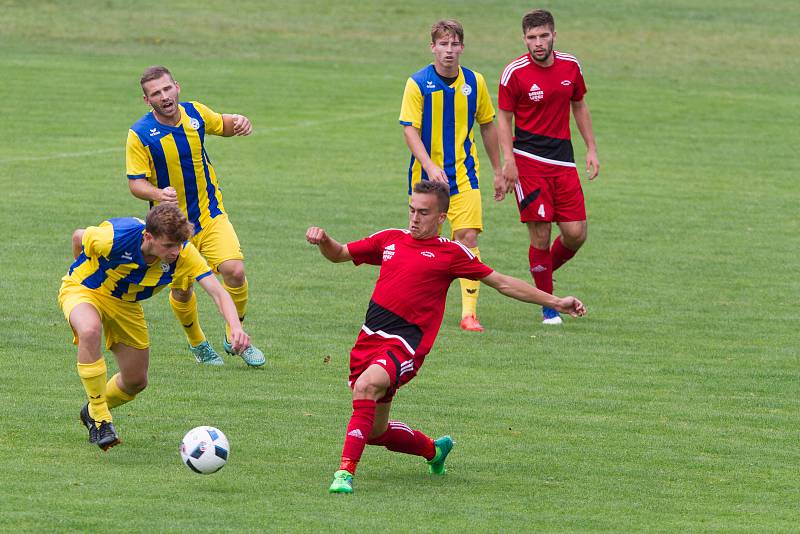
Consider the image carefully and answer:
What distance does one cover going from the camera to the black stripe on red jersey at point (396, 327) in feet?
26.6

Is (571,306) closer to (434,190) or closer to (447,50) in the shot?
(434,190)

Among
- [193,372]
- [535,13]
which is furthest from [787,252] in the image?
[193,372]

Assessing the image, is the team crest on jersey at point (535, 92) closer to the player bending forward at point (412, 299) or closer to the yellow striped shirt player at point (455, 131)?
the yellow striped shirt player at point (455, 131)

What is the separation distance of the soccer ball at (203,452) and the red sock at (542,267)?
573 cm

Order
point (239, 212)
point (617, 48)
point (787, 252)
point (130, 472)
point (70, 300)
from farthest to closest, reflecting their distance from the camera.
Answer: point (617, 48)
point (239, 212)
point (787, 252)
point (70, 300)
point (130, 472)

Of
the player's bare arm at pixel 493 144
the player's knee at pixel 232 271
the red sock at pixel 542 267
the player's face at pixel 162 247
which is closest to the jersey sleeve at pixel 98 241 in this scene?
the player's face at pixel 162 247

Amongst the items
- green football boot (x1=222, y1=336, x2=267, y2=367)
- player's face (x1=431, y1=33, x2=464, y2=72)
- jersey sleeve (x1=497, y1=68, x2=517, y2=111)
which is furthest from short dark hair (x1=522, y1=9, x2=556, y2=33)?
green football boot (x1=222, y1=336, x2=267, y2=367)

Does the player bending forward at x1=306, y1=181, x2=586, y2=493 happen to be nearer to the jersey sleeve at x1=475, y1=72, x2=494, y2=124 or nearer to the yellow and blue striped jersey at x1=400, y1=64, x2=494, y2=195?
the yellow and blue striped jersey at x1=400, y1=64, x2=494, y2=195

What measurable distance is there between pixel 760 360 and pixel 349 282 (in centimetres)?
455

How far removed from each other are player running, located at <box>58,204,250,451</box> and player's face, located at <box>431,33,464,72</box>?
4.18m

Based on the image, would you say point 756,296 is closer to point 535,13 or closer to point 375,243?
point 535,13

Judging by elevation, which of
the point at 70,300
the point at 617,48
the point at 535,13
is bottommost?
the point at 617,48

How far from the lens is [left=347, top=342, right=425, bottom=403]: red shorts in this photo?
312 inches

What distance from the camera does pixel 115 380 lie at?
9062 mm
